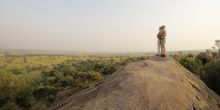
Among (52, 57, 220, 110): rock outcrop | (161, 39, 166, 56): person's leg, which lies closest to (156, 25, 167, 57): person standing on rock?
(161, 39, 166, 56): person's leg

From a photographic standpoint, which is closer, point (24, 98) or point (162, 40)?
point (162, 40)

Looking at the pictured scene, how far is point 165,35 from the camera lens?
14336 mm

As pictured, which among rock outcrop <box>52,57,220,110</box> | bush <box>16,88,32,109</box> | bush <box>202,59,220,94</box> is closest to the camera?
rock outcrop <box>52,57,220,110</box>

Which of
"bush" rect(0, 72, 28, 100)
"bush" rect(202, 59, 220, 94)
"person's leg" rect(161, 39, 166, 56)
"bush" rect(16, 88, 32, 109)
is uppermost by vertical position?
"person's leg" rect(161, 39, 166, 56)

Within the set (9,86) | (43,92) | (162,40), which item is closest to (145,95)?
(162,40)

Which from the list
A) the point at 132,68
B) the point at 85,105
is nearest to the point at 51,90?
the point at 132,68

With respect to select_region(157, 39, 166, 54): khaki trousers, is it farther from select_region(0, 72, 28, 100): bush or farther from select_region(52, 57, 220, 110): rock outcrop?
select_region(0, 72, 28, 100): bush

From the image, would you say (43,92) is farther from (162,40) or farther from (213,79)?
(162,40)

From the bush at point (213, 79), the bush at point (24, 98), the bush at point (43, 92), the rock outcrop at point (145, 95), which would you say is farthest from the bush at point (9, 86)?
the rock outcrop at point (145, 95)

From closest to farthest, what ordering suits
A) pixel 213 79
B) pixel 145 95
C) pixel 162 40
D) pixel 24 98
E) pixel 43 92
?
pixel 145 95 → pixel 162 40 → pixel 213 79 → pixel 24 98 → pixel 43 92

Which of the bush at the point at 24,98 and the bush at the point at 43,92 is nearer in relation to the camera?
the bush at the point at 24,98

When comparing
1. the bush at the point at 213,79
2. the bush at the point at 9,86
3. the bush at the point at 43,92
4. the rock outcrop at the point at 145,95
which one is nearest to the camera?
the rock outcrop at the point at 145,95

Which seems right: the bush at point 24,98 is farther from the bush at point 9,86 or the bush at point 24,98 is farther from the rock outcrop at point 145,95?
the rock outcrop at point 145,95

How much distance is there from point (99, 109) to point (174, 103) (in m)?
2.15
